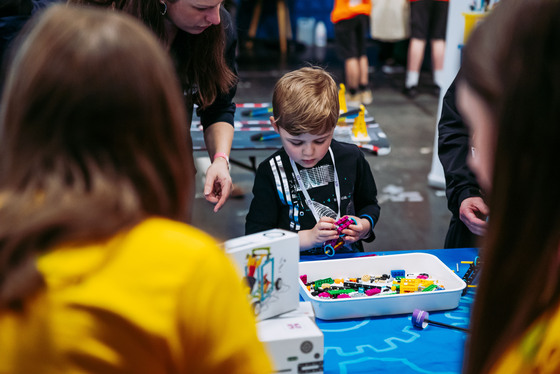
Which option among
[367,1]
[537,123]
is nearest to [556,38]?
[537,123]

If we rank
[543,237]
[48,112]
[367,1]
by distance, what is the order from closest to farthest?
1. [48,112]
2. [543,237]
3. [367,1]

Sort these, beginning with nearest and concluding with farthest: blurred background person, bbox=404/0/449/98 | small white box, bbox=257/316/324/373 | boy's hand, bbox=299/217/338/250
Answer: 1. small white box, bbox=257/316/324/373
2. boy's hand, bbox=299/217/338/250
3. blurred background person, bbox=404/0/449/98

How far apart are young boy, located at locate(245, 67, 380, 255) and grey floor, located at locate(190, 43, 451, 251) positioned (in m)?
0.37

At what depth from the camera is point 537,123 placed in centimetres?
73

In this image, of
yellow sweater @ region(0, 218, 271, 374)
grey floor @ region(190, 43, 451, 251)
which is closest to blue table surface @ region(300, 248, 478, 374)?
yellow sweater @ region(0, 218, 271, 374)

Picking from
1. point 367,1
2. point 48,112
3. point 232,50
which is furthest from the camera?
point 367,1

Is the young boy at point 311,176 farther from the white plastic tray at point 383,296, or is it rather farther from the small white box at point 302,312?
the small white box at point 302,312

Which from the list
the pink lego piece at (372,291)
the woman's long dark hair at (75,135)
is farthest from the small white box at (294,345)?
the woman's long dark hair at (75,135)

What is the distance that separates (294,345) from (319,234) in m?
0.74

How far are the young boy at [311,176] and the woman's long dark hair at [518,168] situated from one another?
3.47 feet

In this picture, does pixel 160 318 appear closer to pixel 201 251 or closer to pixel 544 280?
pixel 201 251

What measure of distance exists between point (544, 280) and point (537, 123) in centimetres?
21

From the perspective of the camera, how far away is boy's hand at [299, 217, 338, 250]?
6.11ft

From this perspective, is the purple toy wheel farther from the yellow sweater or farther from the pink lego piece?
the yellow sweater
